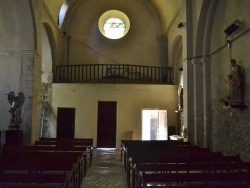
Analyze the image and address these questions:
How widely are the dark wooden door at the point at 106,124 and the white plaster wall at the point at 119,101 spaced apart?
0.29 metres

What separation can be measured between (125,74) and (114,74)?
3.67 feet

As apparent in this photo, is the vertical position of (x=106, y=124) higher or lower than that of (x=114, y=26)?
lower

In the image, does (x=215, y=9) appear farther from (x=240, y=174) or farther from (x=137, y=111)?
(x=137, y=111)

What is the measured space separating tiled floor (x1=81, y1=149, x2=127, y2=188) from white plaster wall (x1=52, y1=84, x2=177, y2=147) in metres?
3.82

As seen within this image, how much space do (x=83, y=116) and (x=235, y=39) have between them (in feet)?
30.7

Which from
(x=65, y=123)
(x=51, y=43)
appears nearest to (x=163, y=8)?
(x=51, y=43)

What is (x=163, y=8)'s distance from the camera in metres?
16.3

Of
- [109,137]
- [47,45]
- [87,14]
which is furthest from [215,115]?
[87,14]

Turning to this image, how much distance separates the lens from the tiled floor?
23.4ft

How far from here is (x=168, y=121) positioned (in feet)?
49.7

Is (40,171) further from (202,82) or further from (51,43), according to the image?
(51,43)

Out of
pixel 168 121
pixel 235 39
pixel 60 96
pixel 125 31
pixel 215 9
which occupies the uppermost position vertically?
pixel 125 31

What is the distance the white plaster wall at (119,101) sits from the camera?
15047mm

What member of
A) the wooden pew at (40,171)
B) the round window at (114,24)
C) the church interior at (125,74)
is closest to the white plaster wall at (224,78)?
the church interior at (125,74)
